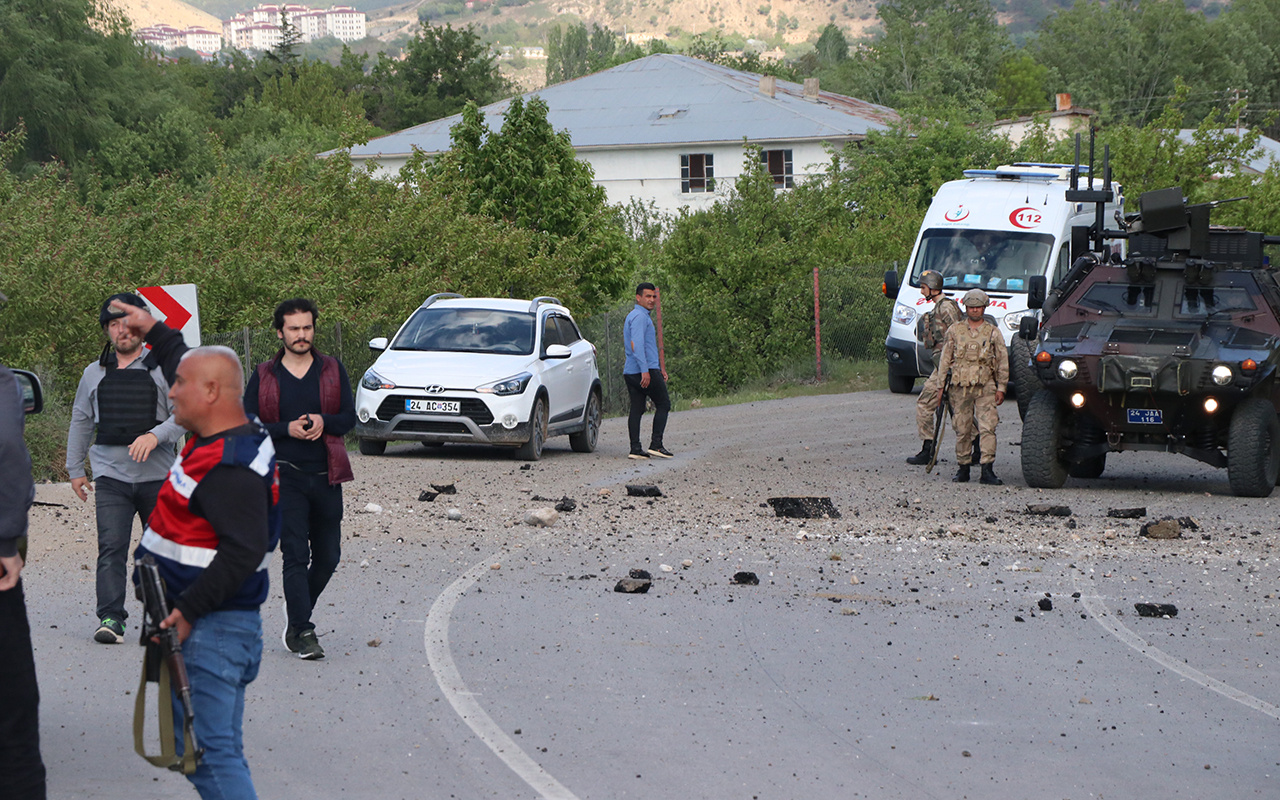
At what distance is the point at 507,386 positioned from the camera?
15445 mm

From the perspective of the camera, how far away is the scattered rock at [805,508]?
1217cm

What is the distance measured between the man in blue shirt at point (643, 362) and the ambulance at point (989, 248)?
23.9ft

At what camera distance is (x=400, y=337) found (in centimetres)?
1652

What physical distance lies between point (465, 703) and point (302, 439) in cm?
152

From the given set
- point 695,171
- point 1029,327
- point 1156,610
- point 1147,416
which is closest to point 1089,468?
point 1029,327

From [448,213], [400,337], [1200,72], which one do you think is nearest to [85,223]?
[400,337]

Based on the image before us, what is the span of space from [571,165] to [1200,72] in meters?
75.7

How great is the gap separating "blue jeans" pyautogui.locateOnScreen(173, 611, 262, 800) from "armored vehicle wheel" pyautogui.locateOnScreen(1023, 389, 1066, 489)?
10484mm

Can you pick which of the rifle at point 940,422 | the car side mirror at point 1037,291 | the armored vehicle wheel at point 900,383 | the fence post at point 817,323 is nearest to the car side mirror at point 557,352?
the rifle at point 940,422

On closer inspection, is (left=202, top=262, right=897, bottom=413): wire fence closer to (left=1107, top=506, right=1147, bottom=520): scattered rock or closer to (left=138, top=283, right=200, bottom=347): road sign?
(left=138, top=283, right=200, bottom=347): road sign

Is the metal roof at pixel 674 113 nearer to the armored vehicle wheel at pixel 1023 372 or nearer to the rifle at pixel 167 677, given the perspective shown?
the armored vehicle wheel at pixel 1023 372

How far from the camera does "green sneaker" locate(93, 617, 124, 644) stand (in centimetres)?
760

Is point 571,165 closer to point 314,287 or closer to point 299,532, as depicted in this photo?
point 314,287

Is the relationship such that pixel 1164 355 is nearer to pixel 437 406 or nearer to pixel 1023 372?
pixel 1023 372
